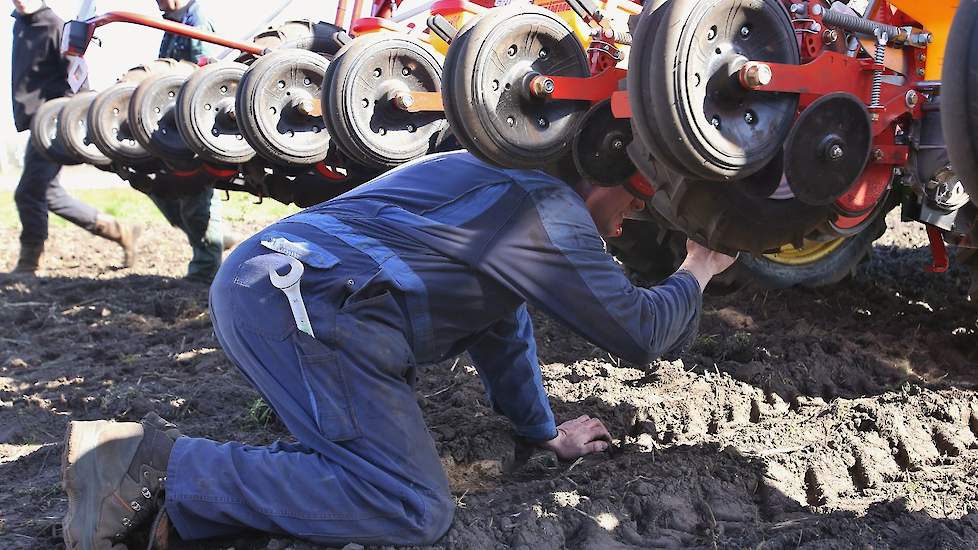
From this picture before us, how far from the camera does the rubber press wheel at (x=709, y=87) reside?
2223 millimetres

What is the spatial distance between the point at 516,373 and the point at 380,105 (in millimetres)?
1556

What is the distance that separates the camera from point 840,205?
2.79 m

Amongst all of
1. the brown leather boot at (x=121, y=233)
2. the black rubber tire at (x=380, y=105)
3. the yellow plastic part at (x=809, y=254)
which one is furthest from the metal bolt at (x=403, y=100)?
the brown leather boot at (x=121, y=233)

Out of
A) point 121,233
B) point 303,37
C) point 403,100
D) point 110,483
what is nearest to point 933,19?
point 403,100

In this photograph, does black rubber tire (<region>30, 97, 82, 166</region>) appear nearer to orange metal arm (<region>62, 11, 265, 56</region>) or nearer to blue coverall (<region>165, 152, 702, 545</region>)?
orange metal arm (<region>62, 11, 265, 56</region>)

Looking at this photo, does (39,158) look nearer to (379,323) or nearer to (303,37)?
(303,37)

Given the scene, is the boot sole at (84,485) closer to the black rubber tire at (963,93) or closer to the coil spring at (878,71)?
the black rubber tire at (963,93)

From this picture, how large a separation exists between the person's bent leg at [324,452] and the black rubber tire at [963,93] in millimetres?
1298

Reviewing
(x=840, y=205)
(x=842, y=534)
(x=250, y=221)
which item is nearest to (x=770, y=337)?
(x=840, y=205)

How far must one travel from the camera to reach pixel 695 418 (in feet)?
11.2

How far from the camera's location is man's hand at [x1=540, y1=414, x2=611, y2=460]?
3092mm

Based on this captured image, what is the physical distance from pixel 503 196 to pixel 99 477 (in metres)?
1.20

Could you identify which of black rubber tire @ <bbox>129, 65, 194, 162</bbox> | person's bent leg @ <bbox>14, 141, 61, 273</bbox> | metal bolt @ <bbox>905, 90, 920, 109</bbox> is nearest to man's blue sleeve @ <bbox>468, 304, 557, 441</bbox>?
metal bolt @ <bbox>905, 90, 920, 109</bbox>

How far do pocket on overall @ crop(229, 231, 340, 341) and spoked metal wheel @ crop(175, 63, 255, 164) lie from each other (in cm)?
282
